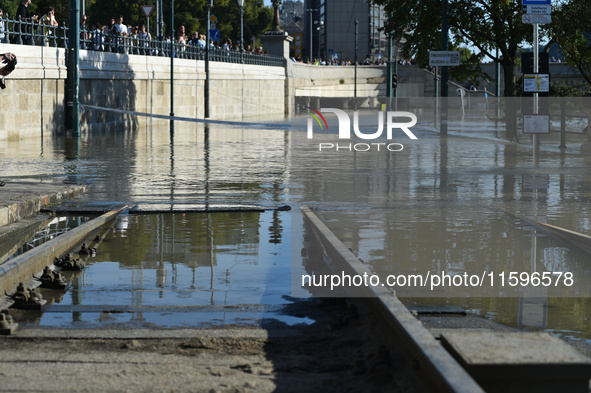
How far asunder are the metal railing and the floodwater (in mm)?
6459

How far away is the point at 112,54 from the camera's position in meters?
34.7

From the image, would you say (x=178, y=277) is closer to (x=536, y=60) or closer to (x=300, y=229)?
(x=300, y=229)

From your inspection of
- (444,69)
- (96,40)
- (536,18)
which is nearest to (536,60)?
(536,18)

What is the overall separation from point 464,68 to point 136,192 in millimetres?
21424

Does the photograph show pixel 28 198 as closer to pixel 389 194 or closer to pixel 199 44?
pixel 389 194

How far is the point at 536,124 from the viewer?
60.4 feet

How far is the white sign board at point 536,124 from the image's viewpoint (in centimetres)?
1828

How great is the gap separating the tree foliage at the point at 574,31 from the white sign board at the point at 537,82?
8.43 meters

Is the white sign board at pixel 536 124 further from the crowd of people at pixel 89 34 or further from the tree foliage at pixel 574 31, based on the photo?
the crowd of people at pixel 89 34

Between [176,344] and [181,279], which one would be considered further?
[181,279]

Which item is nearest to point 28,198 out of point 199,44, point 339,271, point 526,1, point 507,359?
point 339,271

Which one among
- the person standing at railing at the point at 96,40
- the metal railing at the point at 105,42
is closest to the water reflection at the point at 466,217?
the metal railing at the point at 105,42

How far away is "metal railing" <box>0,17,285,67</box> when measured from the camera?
27.4m

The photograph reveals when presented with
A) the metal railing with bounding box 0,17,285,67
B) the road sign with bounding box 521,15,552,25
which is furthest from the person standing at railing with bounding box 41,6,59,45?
the road sign with bounding box 521,15,552,25
